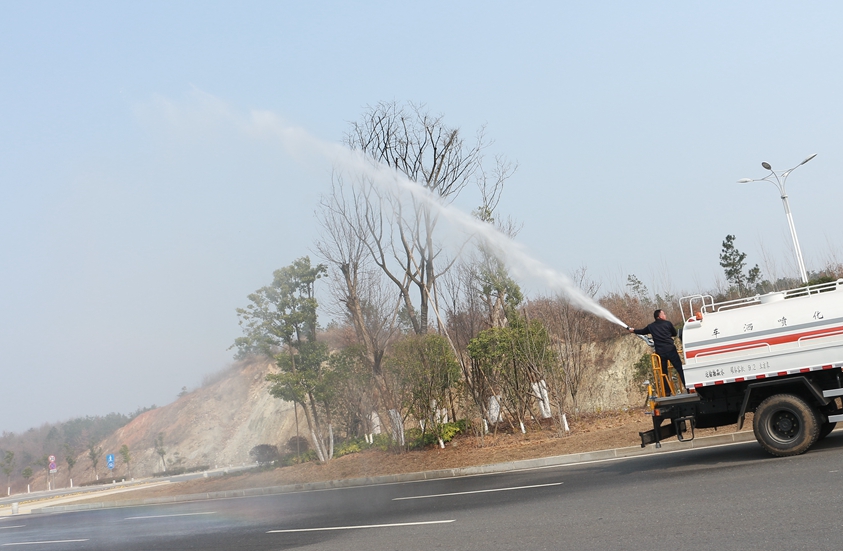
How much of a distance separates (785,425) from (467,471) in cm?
875

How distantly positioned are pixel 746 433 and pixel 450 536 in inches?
329

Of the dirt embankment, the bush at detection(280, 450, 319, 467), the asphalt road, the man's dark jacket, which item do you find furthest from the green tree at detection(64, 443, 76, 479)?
the man's dark jacket

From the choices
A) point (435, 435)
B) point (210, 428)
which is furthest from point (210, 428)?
point (435, 435)

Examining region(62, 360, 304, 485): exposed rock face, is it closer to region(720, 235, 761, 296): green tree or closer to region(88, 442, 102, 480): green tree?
region(88, 442, 102, 480): green tree

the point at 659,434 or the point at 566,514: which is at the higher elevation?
the point at 659,434

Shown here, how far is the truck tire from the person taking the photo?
1091cm

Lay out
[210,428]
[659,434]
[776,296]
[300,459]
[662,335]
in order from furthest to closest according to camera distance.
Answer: [210,428] < [300,459] < [662,335] < [659,434] < [776,296]

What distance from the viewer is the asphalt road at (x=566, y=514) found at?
708cm

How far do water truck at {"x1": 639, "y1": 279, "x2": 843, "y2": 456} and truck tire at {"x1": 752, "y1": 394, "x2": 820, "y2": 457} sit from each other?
0.05 feet

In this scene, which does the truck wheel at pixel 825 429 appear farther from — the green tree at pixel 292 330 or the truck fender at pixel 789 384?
the green tree at pixel 292 330

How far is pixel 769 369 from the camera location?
1131cm

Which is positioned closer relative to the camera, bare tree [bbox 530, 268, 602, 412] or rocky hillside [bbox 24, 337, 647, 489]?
bare tree [bbox 530, 268, 602, 412]

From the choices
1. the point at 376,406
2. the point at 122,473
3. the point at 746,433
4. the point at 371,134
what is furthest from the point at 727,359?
the point at 122,473

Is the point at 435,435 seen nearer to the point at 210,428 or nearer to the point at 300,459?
the point at 300,459
